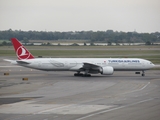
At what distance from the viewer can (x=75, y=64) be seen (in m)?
61.8

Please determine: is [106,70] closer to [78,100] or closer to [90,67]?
[90,67]

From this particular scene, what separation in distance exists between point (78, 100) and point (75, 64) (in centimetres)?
2578

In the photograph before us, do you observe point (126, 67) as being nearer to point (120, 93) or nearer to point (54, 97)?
point (120, 93)

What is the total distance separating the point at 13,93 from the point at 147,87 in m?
15.4

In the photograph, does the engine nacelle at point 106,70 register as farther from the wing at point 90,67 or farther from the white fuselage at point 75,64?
the white fuselage at point 75,64

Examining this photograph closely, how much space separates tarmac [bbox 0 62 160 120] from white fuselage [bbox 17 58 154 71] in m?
7.64

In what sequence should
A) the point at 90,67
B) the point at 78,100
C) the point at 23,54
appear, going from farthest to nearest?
the point at 23,54, the point at 90,67, the point at 78,100

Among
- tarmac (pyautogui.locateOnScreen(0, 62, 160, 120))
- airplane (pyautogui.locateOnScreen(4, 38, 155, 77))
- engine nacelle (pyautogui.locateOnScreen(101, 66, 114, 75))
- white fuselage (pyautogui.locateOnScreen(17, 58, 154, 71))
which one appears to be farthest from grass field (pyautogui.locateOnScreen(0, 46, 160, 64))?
tarmac (pyautogui.locateOnScreen(0, 62, 160, 120))

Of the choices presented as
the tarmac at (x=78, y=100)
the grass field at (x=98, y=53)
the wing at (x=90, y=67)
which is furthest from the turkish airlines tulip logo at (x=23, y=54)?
the grass field at (x=98, y=53)

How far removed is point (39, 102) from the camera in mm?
34812

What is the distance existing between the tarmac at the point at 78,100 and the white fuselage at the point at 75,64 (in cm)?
764

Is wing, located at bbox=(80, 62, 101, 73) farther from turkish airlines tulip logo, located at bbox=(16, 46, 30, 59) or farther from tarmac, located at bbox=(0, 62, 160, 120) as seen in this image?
turkish airlines tulip logo, located at bbox=(16, 46, 30, 59)

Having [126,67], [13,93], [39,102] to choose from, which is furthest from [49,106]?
[126,67]

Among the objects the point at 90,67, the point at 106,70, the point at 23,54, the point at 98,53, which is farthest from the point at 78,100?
the point at 98,53
